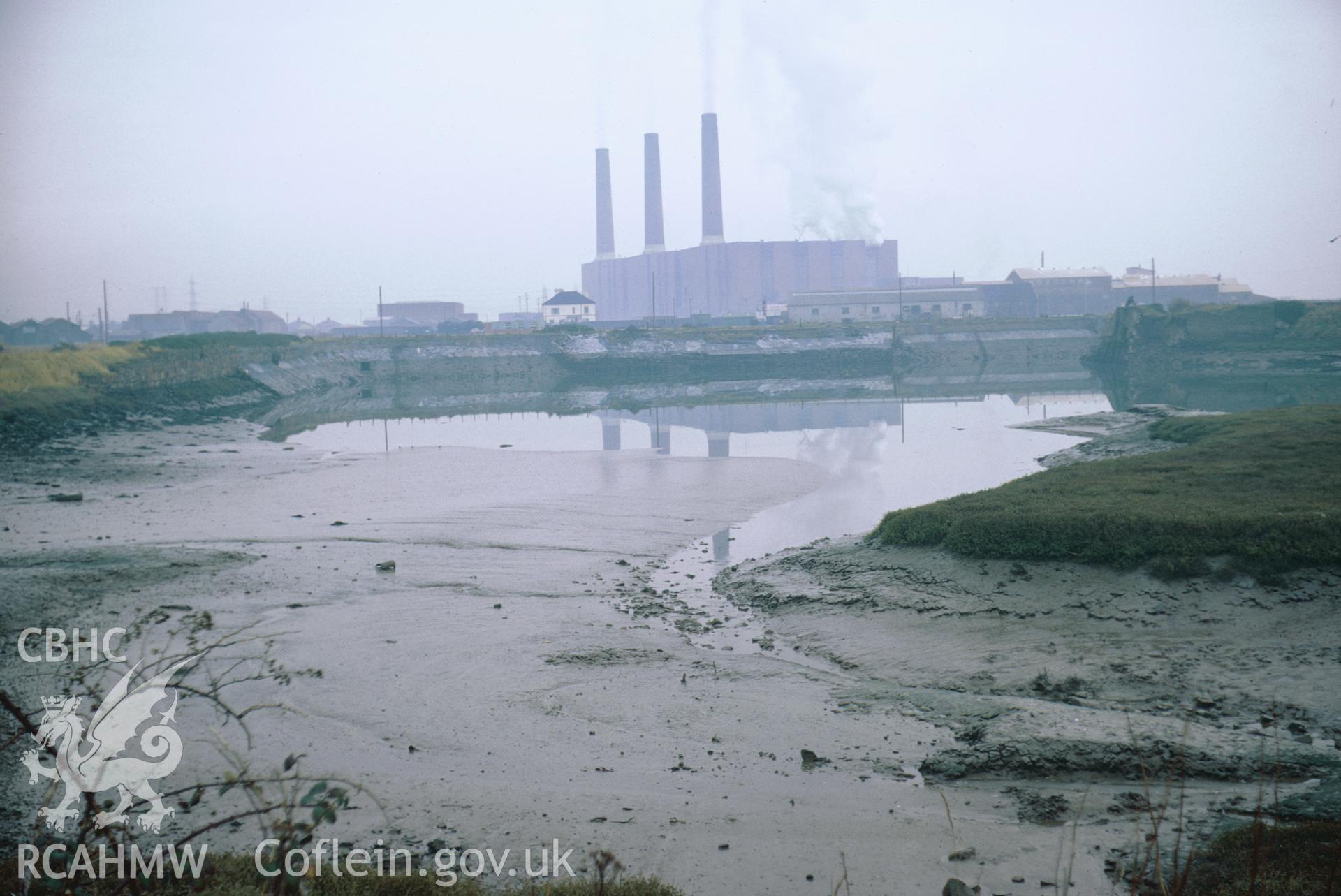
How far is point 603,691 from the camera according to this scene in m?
8.83

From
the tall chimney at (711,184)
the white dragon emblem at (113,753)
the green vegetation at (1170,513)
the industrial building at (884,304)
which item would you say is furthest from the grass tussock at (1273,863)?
the tall chimney at (711,184)

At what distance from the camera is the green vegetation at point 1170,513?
35.4 ft

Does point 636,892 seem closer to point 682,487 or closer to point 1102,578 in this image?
point 1102,578

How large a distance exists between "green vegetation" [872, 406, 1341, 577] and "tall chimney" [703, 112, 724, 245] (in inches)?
3701

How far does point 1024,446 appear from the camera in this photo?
92.1ft

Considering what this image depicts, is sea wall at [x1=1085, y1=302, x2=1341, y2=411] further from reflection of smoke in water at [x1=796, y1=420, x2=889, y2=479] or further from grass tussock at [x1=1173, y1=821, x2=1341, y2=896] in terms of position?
grass tussock at [x1=1173, y1=821, x2=1341, y2=896]

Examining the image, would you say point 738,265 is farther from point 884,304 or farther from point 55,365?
point 55,365

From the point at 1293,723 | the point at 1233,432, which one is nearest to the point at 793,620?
the point at 1293,723

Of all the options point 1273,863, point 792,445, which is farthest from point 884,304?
point 1273,863

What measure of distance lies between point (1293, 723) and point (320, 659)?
8.49m

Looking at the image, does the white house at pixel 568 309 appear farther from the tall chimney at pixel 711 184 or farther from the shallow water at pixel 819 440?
the shallow water at pixel 819 440

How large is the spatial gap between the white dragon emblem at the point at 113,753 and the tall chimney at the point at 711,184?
104 metres

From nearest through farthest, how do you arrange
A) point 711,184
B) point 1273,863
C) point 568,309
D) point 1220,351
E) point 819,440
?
point 1273,863 → point 819,440 → point 1220,351 → point 711,184 → point 568,309

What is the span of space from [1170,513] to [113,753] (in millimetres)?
11561
